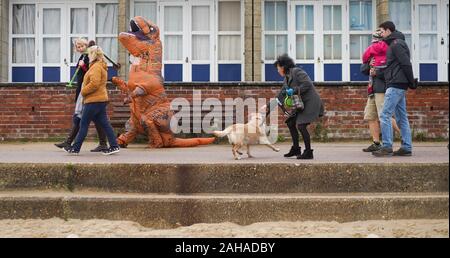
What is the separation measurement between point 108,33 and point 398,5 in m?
8.97

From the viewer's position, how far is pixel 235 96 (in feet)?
40.6

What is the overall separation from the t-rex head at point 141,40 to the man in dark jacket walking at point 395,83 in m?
4.07

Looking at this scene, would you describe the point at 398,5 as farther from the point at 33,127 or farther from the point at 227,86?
the point at 33,127

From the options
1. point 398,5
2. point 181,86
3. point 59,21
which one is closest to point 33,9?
point 59,21

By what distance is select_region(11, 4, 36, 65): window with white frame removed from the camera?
17281 mm

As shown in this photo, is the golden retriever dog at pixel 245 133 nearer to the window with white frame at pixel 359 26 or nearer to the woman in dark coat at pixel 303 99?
the woman in dark coat at pixel 303 99

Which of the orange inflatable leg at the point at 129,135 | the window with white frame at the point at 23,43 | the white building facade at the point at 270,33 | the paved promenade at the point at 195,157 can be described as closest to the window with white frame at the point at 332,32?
the white building facade at the point at 270,33

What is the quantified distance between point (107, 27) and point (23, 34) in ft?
8.62

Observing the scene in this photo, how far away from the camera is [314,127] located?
12.3 metres

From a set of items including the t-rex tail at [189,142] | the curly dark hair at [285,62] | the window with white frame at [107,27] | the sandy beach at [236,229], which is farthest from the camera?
the window with white frame at [107,27]

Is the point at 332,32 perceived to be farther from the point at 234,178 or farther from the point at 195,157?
the point at 234,178

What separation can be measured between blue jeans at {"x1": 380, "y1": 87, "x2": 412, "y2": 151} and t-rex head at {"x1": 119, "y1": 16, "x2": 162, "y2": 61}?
4261 millimetres

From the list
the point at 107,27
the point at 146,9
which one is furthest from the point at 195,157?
the point at 107,27

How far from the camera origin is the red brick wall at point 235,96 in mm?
12258
